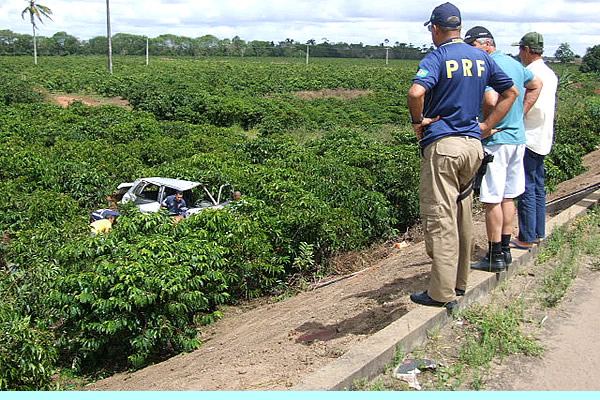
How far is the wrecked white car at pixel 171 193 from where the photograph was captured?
432 inches

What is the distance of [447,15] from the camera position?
13.9 ft

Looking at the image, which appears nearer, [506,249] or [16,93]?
[506,249]

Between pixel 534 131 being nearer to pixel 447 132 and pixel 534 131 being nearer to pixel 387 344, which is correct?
pixel 447 132

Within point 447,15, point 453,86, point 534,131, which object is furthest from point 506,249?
point 447,15

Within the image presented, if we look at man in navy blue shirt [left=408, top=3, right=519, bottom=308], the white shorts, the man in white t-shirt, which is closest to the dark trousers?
the man in white t-shirt

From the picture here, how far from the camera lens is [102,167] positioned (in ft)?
43.4

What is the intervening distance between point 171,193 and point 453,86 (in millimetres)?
8055

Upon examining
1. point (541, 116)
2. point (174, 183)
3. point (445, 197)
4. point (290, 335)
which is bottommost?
point (290, 335)

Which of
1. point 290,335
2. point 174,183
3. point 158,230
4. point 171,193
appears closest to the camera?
point 290,335

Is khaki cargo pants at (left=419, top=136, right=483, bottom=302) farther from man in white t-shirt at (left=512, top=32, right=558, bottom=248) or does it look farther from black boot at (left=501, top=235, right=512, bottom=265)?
man in white t-shirt at (left=512, top=32, right=558, bottom=248)

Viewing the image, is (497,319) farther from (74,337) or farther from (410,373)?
(74,337)

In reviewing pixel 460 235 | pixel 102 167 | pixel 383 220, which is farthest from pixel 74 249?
pixel 102 167

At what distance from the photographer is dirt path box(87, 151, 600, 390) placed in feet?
14.4

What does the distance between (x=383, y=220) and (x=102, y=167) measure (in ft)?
21.4
